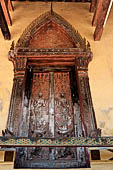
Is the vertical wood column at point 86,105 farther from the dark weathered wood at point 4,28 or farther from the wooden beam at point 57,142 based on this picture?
the dark weathered wood at point 4,28

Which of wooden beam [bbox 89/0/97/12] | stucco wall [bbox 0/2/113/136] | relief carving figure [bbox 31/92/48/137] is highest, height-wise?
wooden beam [bbox 89/0/97/12]

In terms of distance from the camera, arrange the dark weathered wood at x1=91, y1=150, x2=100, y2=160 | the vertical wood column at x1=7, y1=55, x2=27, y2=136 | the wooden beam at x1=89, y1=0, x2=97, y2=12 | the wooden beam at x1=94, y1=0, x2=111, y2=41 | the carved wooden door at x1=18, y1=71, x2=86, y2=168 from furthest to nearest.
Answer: the wooden beam at x1=89, y1=0, x2=97, y2=12, the wooden beam at x1=94, y1=0, x2=111, y2=41, the vertical wood column at x1=7, y1=55, x2=27, y2=136, the carved wooden door at x1=18, y1=71, x2=86, y2=168, the dark weathered wood at x1=91, y1=150, x2=100, y2=160

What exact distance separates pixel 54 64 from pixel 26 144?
272 cm

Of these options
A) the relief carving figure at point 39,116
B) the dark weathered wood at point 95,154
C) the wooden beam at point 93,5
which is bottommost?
the dark weathered wood at point 95,154

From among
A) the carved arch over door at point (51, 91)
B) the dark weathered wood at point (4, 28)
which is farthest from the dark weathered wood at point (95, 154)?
the dark weathered wood at point (4, 28)

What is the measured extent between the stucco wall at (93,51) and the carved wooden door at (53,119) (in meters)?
0.50

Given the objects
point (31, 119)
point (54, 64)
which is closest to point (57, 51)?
point (54, 64)

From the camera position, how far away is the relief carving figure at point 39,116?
13.8 feet

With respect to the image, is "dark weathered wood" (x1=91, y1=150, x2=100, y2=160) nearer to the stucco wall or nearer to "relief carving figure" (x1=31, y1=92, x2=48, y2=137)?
the stucco wall

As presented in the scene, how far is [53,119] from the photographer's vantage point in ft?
14.1

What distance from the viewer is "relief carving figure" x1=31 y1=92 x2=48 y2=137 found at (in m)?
4.21

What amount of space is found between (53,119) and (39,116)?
0.31 m

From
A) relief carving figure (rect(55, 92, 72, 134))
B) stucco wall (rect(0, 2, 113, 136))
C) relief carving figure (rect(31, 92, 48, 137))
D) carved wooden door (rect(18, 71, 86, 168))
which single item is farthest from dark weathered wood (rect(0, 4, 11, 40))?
relief carving figure (rect(55, 92, 72, 134))

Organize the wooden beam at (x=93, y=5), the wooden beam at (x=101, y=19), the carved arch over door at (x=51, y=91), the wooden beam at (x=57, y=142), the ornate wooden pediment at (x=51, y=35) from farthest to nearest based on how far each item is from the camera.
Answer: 1. the wooden beam at (x=93, y=5)
2. the ornate wooden pediment at (x=51, y=35)
3. the wooden beam at (x=101, y=19)
4. the carved arch over door at (x=51, y=91)
5. the wooden beam at (x=57, y=142)
